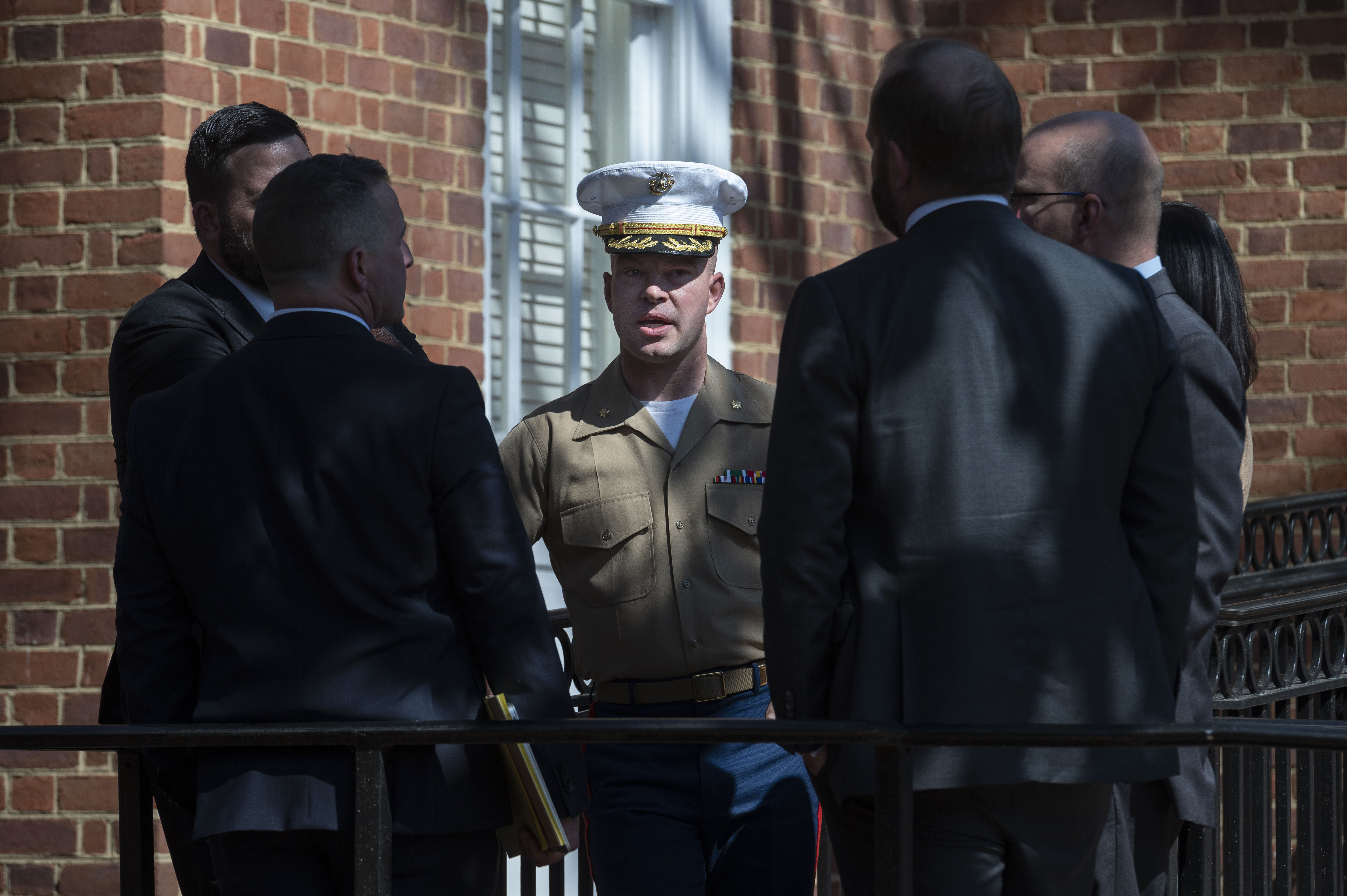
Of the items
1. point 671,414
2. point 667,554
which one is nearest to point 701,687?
point 667,554

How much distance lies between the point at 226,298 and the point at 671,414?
0.94 meters

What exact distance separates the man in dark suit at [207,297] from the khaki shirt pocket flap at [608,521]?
18.5 inches

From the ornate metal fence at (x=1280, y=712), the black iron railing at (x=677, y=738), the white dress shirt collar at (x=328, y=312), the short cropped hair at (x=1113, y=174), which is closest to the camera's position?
the black iron railing at (x=677, y=738)

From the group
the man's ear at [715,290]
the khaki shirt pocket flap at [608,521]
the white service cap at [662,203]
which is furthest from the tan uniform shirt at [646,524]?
the white service cap at [662,203]

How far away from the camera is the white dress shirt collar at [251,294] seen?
10.1 ft

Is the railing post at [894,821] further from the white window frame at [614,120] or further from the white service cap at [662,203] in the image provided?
the white window frame at [614,120]

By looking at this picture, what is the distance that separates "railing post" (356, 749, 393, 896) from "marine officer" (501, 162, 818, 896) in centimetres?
86

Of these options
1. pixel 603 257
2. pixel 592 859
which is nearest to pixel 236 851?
pixel 592 859

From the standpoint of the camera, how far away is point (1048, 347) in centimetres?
225

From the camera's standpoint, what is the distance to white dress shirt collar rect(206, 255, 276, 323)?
121 inches

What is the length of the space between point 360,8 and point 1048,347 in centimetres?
358

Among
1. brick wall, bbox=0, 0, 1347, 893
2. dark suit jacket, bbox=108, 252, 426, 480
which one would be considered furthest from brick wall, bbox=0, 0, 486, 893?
dark suit jacket, bbox=108, 252, 426, 480

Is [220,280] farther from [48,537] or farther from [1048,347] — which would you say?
[48,537]

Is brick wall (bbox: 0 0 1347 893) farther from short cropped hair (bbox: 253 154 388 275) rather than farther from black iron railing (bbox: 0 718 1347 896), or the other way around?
black iron railing (bbox: 0 718 1347 896)
